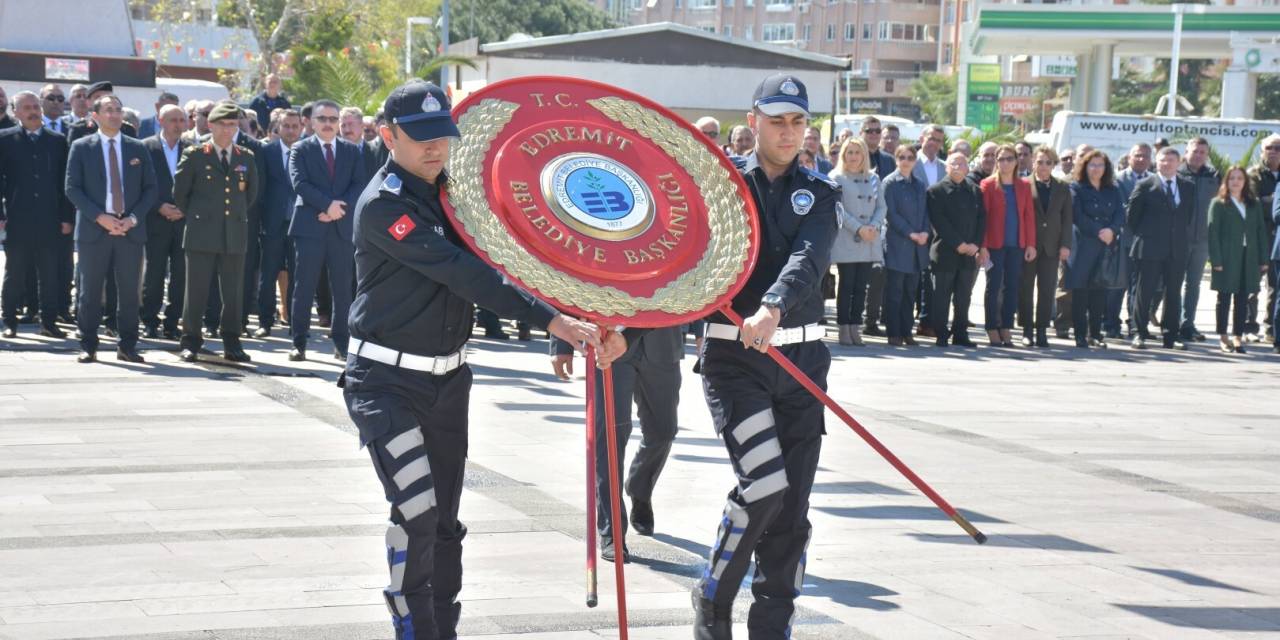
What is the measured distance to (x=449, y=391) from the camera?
5.26m

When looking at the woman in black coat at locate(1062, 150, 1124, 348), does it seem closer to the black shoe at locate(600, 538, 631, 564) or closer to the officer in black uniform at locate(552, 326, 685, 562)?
the officer in black uniform at locate(552, 326, 685, 562)

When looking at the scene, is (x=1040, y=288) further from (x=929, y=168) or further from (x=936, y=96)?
(x=936, y=96)

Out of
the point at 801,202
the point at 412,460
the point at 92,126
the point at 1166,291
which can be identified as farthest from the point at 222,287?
the point at 1166,291

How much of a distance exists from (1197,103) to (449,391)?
77.5 meters

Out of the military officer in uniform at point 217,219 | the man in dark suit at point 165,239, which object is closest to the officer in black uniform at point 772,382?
the military officer in uniform at point 217,219

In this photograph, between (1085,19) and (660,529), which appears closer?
(660,529)

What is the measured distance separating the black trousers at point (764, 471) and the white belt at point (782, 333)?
0.07 ft

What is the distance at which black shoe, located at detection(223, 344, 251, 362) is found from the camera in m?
13.1

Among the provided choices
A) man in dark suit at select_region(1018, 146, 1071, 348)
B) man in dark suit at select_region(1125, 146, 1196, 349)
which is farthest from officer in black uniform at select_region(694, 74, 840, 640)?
man in dark suit at select_region(1125, 146, 1196, 349)

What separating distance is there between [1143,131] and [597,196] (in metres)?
23.1

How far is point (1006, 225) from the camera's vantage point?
16.6 meters

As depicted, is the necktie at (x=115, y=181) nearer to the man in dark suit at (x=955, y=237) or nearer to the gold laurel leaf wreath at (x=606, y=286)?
the man in dark suit at (x=955, y=237)

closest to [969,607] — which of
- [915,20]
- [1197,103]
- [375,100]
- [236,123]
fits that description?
[236,123]

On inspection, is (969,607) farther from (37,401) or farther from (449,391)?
Answer: (37,401)
